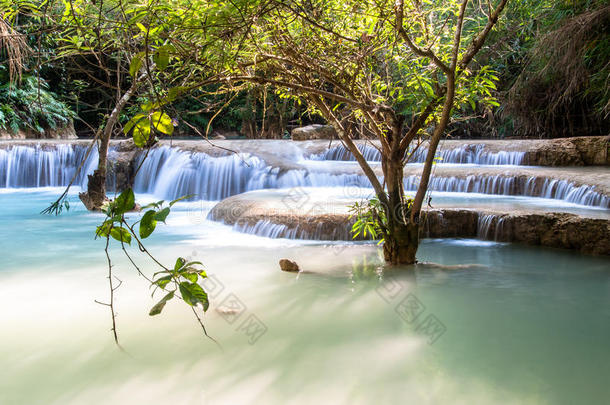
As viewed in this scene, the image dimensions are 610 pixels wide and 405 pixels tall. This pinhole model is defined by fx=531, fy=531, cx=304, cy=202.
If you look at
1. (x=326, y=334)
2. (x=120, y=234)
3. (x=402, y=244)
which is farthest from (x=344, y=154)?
(x=120, y=234)

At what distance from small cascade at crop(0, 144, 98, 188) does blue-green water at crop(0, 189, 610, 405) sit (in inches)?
303

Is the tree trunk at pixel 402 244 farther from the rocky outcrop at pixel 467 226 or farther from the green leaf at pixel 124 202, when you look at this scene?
the green leaf at pixel 124 202

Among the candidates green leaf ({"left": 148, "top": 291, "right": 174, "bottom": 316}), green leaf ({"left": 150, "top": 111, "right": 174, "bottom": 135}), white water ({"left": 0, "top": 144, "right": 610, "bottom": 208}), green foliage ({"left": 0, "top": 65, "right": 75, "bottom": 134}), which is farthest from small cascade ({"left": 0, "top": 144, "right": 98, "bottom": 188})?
green leaf ({"left": 150, "top": 111, "right": 174, "bottom": 135})

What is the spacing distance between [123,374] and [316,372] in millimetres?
970

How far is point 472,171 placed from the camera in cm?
867

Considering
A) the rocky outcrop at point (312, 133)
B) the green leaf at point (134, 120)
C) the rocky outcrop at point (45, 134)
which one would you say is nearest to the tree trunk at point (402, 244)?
the green leaf at point (134, 120)

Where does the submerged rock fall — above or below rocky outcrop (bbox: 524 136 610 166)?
below

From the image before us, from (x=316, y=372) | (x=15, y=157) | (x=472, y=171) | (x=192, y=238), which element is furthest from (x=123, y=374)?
(x=15, y=157)

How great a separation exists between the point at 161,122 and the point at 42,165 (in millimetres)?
11944

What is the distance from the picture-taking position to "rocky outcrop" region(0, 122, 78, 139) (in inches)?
578

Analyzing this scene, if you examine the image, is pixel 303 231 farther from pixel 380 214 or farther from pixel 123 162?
pixel 123 162

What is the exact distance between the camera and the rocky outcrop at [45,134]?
14.7 meters

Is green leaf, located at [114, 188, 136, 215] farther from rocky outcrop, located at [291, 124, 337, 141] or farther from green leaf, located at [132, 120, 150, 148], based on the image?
rocky outcrop, located at [291, 124, 337, 141]

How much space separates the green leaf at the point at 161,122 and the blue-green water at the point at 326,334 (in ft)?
4.43
